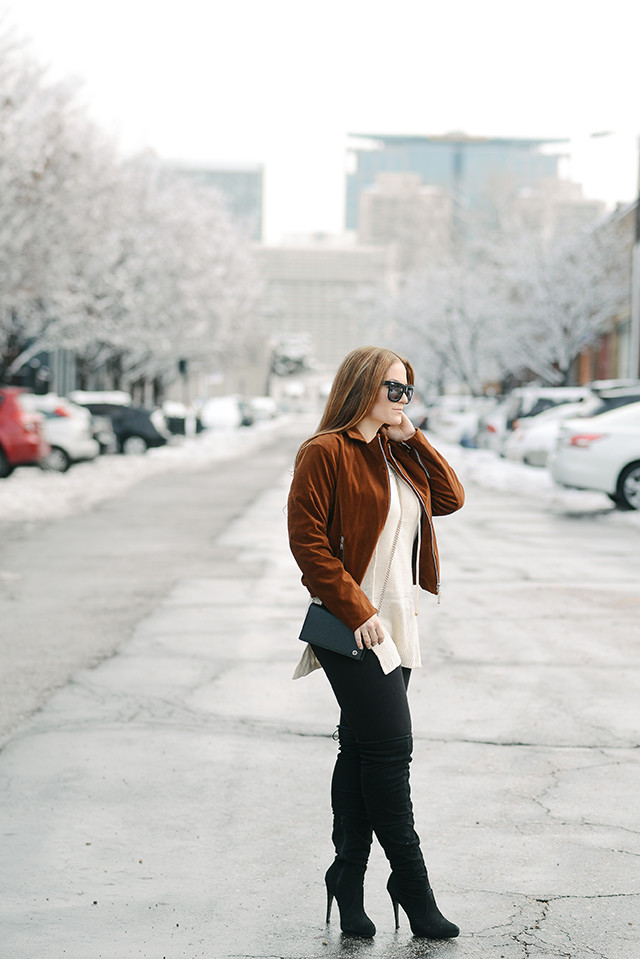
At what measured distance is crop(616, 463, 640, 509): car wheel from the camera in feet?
56.1

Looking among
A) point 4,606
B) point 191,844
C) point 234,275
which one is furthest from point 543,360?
point 191,844

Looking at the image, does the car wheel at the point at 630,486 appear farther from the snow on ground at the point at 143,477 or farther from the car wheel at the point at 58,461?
the car wheel at the point at 58,461

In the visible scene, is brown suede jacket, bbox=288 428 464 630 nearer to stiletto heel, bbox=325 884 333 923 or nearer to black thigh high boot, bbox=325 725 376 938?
black thigh high boot, bbox=325 725 376 938

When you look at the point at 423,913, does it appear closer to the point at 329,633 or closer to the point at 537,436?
the point at 329,633

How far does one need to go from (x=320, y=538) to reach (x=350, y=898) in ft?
3.47

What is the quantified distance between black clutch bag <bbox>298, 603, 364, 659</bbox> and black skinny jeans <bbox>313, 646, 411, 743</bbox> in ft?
0.13

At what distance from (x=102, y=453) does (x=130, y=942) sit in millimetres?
29378

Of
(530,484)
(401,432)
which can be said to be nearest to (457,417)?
(530,484)

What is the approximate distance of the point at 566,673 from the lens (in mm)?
7180

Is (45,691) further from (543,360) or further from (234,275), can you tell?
(234,275)

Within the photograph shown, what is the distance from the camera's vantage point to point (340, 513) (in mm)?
3547

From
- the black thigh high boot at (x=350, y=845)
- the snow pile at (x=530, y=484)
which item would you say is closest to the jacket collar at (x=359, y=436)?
the black thigh high boot at (x=350, y=845)

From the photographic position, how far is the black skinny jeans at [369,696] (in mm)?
3504

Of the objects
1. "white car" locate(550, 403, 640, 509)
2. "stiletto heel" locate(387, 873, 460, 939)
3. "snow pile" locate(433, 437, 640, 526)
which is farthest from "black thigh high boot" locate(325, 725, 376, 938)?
"white car" locate(550, 403, 640, 509)
